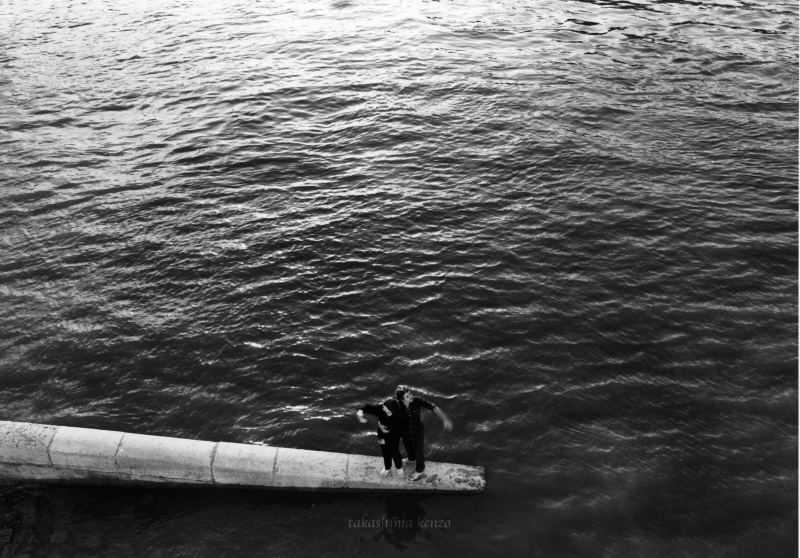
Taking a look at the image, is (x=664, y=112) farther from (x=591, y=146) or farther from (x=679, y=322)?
(x=679, y=322)

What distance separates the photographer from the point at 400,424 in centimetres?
1241

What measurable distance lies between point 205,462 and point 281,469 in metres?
1.43

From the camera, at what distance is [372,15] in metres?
41.1

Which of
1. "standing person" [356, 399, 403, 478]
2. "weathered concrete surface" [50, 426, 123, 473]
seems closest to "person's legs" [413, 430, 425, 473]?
"standing person" [356, 399, 403, 478]

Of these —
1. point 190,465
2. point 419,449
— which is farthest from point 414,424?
point 190,465

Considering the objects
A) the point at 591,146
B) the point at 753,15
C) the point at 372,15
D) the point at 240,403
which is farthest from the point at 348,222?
the point at 753,15

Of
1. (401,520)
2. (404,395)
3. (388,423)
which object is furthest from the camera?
(401,520)

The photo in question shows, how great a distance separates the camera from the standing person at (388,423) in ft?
40.2

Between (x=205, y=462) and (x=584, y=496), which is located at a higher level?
(x=205, y=462)

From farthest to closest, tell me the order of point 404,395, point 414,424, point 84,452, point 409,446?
point 84,452, point 409,446, point 414,424, point 404,395

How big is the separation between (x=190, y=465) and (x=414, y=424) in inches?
169

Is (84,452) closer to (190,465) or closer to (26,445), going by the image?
(26,445)

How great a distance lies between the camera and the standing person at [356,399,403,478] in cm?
1227

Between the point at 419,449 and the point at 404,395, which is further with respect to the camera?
the point at 419,449
